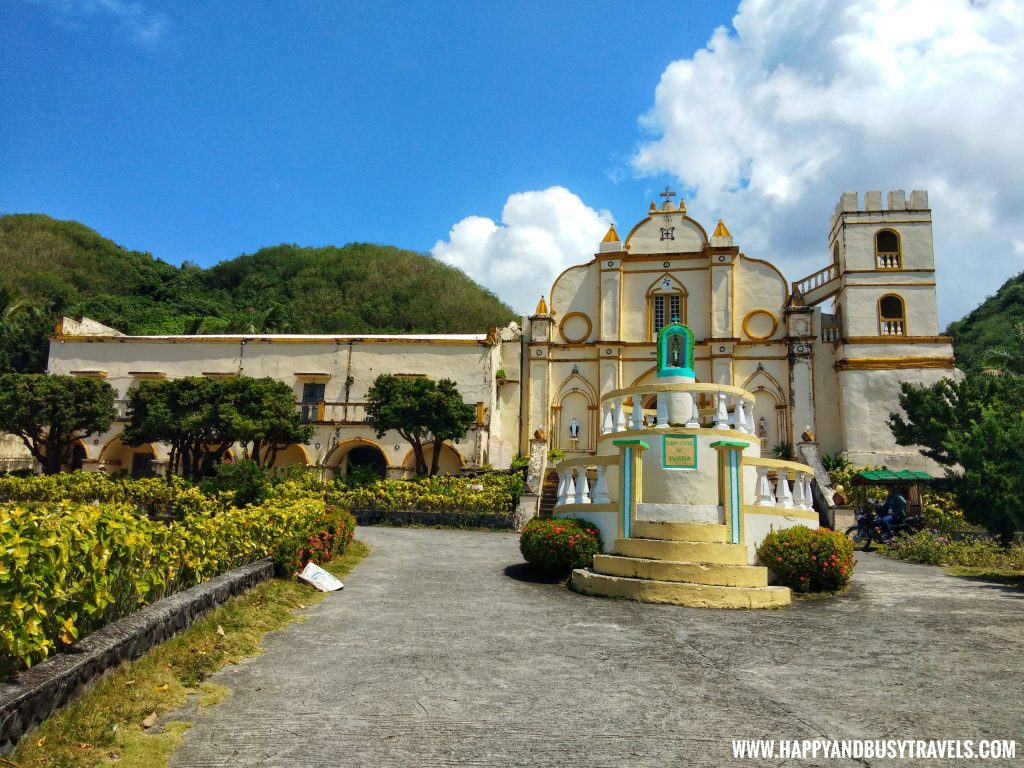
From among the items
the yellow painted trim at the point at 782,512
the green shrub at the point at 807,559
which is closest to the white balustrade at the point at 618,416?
the yellow painted trim at the point at 782,512

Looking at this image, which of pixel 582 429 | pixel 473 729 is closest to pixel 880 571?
pixel 473 729

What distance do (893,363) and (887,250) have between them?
14.3 ft

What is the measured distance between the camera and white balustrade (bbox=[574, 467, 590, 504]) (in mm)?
11516

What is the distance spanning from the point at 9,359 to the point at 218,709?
3676cm

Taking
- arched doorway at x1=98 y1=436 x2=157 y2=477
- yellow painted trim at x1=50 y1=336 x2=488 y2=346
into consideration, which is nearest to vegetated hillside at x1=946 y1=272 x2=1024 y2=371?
yellow painted trim at x1=50 y1=336 x2=488 y2=346

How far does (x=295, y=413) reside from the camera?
2323 centimetres

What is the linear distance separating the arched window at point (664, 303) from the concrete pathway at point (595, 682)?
1984cm

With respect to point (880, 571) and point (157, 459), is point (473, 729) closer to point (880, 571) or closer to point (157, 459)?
point (880, 571)

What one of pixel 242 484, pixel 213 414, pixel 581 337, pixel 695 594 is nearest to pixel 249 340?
pixel 213 414

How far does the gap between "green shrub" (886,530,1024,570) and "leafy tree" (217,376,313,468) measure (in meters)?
16.5

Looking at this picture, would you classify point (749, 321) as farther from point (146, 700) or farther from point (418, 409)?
point (146, 700)

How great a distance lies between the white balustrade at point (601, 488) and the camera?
36.6ft

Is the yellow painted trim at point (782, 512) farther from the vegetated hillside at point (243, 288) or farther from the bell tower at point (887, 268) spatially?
the vegetated hillside at point (243, 288)

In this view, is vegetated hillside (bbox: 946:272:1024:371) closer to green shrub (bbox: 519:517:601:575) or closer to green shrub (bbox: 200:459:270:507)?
green shrub (bbox: 519:517:601:575)
